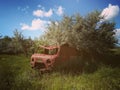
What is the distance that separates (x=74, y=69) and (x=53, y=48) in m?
1.67

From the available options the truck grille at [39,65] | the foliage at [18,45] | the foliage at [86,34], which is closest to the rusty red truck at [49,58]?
the truck grille at [39,65]

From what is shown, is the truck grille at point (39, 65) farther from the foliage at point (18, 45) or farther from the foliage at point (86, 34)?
the foliage at point (18, 45)

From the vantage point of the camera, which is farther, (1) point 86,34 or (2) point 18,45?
(2) point 18,45

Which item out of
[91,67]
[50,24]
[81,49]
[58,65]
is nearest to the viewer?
[58,65]

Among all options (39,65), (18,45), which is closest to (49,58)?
(39,65)

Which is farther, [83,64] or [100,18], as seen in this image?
[100,18]

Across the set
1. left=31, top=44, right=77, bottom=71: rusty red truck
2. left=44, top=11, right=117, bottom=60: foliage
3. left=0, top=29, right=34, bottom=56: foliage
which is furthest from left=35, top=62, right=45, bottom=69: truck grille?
left=0, top=29, right=34, bottom=56: foliage

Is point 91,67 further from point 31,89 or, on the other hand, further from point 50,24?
point 50,24

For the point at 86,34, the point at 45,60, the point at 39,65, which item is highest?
the point at 86,34

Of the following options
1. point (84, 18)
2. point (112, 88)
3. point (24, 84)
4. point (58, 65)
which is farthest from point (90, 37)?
point (24, 84)

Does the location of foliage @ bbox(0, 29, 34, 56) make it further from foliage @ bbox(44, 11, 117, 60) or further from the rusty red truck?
the rusty red truck

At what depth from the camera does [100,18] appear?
14586 millimetres

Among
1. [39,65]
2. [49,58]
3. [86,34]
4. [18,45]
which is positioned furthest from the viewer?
[18,45]

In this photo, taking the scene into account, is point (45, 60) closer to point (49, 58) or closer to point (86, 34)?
point (49, 58)
